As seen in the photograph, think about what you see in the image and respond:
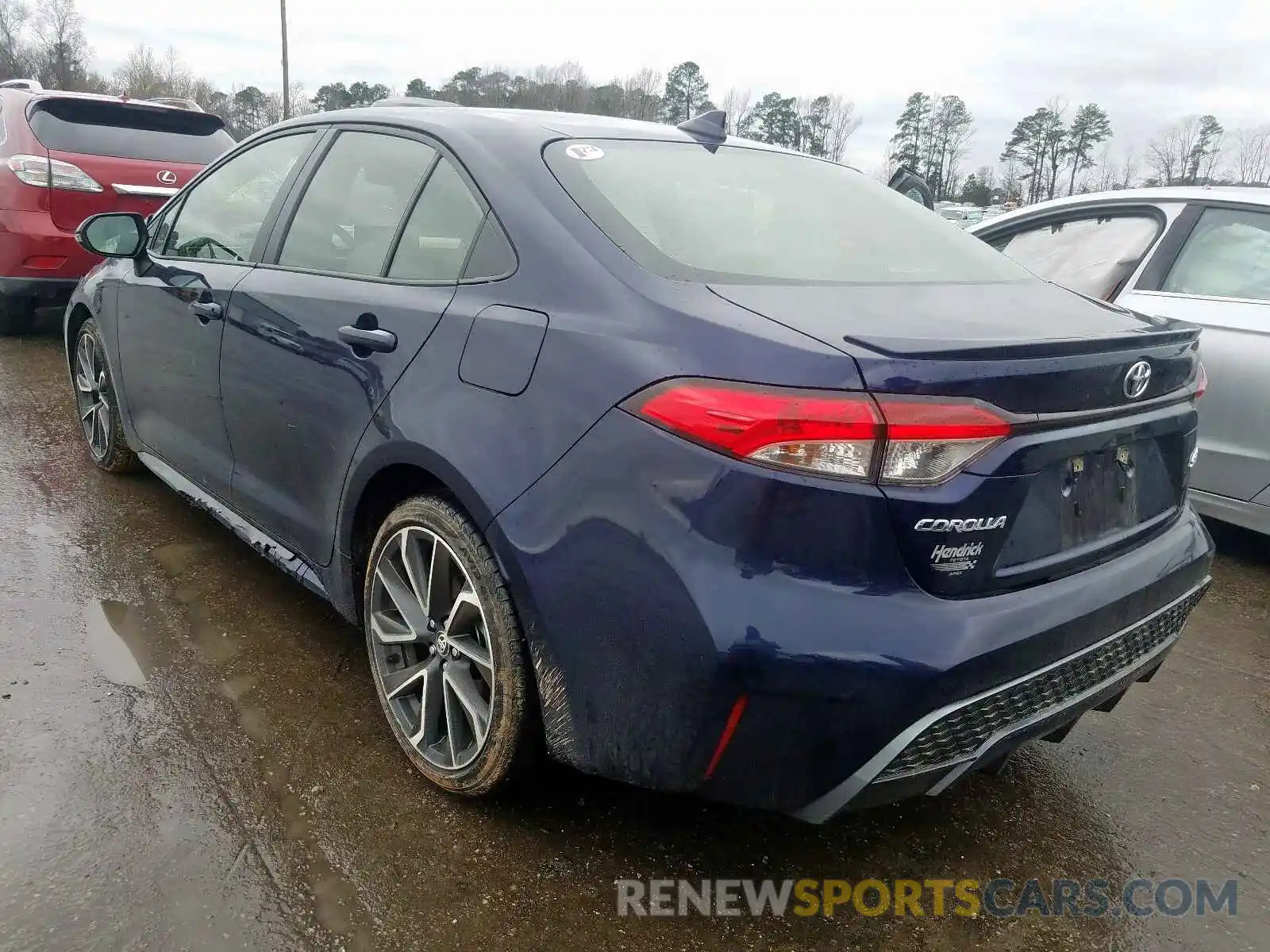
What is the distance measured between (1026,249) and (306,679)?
4037 mm

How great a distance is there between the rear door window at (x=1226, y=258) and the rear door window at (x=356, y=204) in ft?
10.8

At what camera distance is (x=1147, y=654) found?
6.93 feet

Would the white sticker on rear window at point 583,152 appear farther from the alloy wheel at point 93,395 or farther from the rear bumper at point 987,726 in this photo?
the alloy wheel at point 93,395

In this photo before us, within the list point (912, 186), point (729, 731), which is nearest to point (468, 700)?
point (729, 731)

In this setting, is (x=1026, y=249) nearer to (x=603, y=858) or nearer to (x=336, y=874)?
(x=603, y=858)

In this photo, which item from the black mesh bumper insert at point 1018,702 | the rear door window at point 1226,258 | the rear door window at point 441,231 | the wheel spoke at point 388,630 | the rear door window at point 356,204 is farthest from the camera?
the rear door window at point 1226,258

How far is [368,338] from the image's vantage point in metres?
2.32

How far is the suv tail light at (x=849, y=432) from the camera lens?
1.58 metres

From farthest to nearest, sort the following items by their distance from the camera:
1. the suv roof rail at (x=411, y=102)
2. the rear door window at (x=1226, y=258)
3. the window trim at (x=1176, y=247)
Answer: the window trim at (x=1176, y=247) < the rear door window at (x=1226, y=258) < the suv roof rail at (x=411, y=102)

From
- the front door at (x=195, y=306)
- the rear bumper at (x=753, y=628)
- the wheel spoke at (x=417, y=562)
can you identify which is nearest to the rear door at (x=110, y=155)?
the front door at (x=195, y=306)

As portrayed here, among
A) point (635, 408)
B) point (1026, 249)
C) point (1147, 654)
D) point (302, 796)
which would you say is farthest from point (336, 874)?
point (1026, 249)

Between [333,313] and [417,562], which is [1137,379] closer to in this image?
[417,562]

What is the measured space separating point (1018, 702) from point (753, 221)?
1.22 metres

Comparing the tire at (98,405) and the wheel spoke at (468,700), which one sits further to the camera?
the tire at (98,405)
